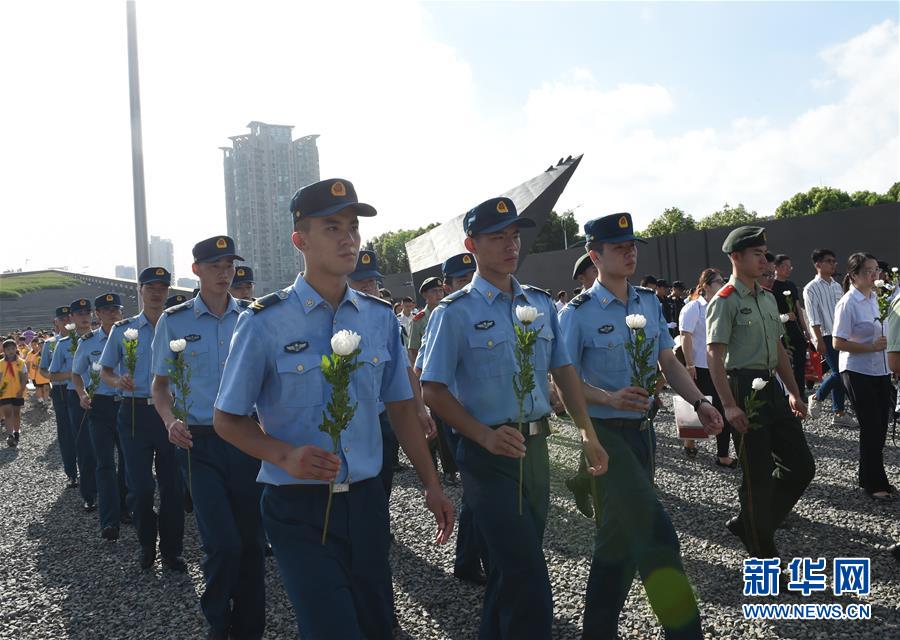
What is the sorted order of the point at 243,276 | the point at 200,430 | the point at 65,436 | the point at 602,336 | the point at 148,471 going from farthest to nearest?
the point at 65,436, the point at 243,276, the point at 148,471, the point at 200,430, the point at 602,336

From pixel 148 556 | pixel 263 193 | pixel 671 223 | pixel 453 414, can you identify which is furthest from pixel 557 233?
pixel 263 193

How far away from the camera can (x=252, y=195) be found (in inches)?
5089

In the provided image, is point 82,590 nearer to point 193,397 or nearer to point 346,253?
point 193,397

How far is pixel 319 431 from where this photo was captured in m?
2.71

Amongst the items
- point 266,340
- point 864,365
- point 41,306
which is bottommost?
point 864,365

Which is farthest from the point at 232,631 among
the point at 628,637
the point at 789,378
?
the point at 789,378

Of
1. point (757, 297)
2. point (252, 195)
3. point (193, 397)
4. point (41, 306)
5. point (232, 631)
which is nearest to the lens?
point (232, 631)

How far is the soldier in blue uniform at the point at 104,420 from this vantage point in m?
7.08

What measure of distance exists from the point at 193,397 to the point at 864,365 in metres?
5.52

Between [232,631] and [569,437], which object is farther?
[569,437]

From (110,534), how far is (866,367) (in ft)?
23.4

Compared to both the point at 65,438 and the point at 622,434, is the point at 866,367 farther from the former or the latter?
the point at 65,438

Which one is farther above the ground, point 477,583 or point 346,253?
point 346,253

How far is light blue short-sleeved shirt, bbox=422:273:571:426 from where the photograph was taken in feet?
11.5
